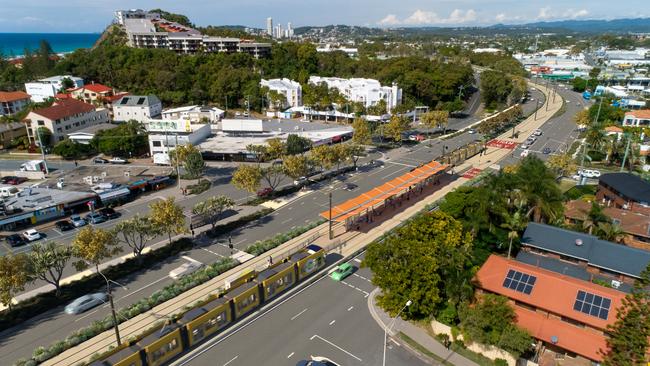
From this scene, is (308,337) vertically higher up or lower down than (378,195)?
lower down

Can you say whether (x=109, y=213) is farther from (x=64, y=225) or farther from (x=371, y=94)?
(x=371, y=94)

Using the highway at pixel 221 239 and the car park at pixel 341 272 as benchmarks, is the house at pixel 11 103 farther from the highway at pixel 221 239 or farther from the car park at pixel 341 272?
the car park at pixel 341 272

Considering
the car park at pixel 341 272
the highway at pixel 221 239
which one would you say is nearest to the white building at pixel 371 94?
the highway at pixel 221 239

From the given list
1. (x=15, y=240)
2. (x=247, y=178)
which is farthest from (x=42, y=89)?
(x=247, y=178)

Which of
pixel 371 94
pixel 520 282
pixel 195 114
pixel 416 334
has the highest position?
pixel 371 94

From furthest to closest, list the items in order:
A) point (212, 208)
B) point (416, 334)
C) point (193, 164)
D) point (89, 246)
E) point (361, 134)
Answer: point (361, 134) < point (193, 164) < point (212, 208) < point (89, 246) < point (416, 334)

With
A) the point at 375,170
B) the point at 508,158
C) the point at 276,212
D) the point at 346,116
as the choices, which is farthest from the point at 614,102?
the point at 276,212

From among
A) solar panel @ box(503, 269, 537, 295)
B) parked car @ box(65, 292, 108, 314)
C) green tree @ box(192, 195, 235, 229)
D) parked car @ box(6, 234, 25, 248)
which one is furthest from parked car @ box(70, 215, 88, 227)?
solar panel @ box(503, 269, 537, 295)
